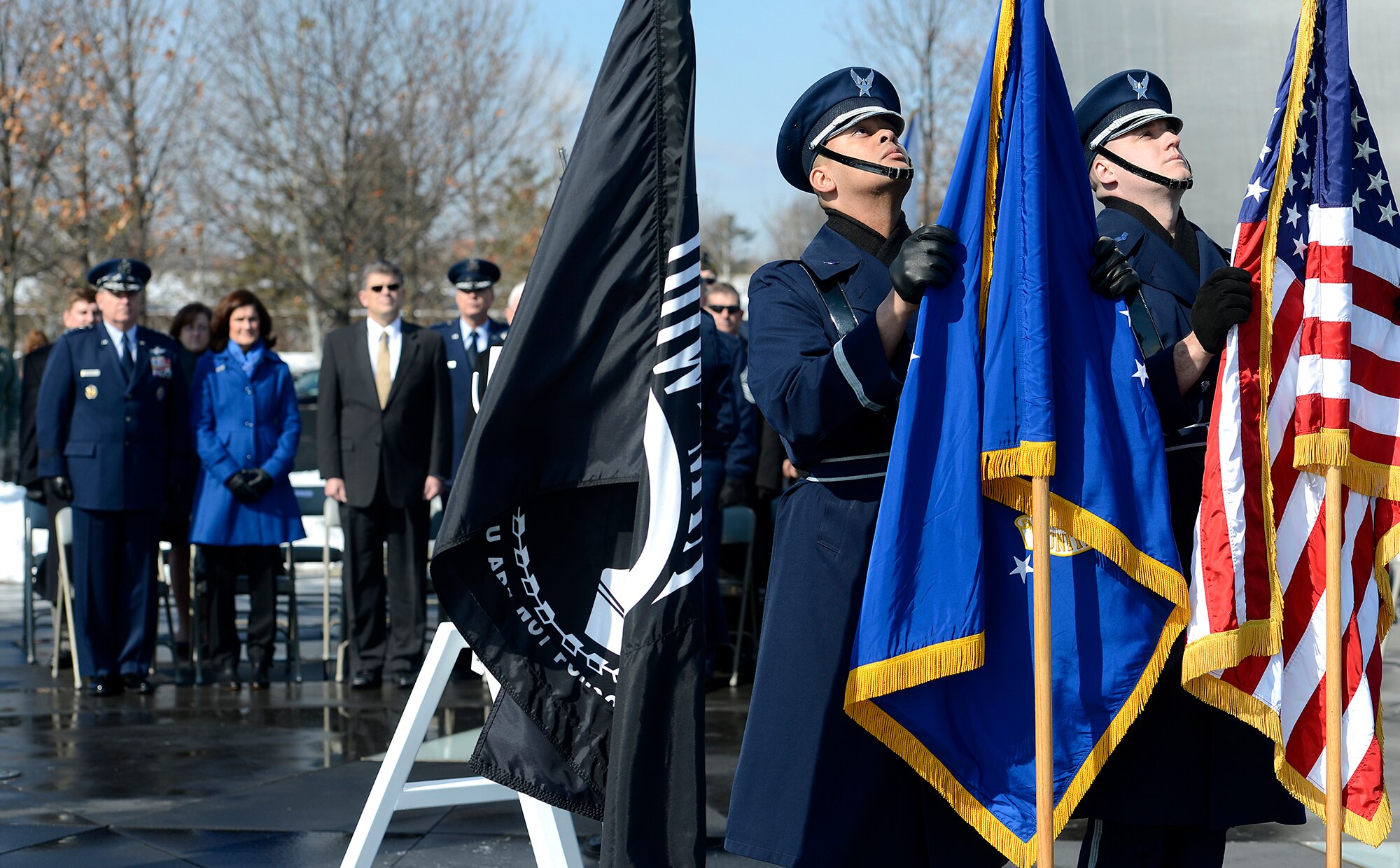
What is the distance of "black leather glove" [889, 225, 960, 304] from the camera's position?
10.5ft

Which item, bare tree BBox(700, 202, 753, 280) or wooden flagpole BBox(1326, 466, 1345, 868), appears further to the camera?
bare tree BBox(700, 202, 753, 280)

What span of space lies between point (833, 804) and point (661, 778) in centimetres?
45

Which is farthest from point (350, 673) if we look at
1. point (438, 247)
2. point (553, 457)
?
point (438, 247)

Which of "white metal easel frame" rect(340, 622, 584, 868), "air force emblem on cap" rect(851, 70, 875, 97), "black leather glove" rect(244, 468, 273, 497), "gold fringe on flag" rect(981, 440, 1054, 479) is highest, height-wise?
"air force emblem on cap" rect(851, 70, 875, 97)

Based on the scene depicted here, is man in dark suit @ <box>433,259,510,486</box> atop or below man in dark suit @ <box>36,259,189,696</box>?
atop

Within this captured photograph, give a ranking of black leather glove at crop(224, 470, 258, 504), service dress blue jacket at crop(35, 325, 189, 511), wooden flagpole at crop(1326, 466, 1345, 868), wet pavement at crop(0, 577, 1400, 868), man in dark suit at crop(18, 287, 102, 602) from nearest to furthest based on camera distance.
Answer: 1. wooden flagpole at crop(1326, 466, 1345, 868)
2. wet pavement at crop(0, 577, 1400, 868)
3. service dress blue jacket at crop(35, 325, 189, 511)
4. black leather glove at crop(224, 470, 258, 504)
5. man in dark suit at crop(18, 287, 102, 602)

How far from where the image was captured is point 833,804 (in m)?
3.35

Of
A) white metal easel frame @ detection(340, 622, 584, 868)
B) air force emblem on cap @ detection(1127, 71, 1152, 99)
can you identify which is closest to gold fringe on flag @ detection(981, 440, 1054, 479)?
air force emblem on cap @ detection(1127, 71, 1152, 99)

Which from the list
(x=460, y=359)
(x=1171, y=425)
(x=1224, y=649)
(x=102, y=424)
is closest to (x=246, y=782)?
(x=102, y=424)

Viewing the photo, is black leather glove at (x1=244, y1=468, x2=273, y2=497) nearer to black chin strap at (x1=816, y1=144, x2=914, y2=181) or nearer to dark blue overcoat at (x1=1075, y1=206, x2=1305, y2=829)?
black chin strap at (x1=816, y1=144, x2=914, y2=181)

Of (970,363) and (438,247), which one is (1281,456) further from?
(438,247)

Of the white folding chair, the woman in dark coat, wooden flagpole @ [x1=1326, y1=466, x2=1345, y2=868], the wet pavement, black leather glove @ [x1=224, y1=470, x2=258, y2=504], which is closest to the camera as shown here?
wooden flagpole @ [x1=1326, y1=466, x2=1345, y2=868]

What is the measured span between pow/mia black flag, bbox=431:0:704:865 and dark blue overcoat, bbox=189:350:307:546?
20.9 ft

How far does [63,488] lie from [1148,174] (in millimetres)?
6923
